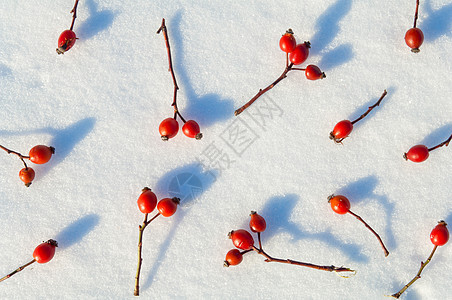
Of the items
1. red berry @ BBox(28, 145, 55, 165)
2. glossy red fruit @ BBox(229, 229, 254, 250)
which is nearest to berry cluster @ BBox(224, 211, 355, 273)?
glossy red fruit @ BBox(229, 229, 254, 250)

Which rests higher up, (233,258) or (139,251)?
(233,258)

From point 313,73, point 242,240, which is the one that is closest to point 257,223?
point 242,240

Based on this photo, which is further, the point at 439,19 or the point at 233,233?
the point at 439,19

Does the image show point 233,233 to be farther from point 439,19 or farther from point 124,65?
point 439,19

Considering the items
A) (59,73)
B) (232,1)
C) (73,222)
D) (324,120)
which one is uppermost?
(232,1)

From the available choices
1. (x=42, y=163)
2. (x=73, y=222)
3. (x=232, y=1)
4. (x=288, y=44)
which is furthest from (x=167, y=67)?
(x=73, y=222)

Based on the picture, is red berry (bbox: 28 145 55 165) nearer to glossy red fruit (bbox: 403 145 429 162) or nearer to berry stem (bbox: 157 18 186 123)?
berry stem (bbox: 157 18 186 123)

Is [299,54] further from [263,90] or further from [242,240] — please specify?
[242,240]
